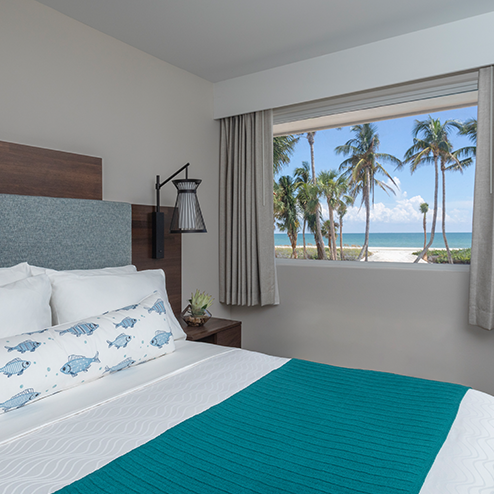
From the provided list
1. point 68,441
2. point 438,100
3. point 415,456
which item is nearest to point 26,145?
point 68,441

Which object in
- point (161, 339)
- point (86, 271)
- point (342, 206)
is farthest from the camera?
point (342, 206)

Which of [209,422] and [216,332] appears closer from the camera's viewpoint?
[209,422]

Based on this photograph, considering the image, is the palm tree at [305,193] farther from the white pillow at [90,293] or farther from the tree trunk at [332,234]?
the white pillow at [90,293]

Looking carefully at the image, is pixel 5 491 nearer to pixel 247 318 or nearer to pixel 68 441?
pixel 68 441

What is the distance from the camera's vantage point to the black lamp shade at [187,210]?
108 inches

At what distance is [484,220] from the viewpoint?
101 inches

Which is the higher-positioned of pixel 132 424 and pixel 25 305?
pixel 25 305

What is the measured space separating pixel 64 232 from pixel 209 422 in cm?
144

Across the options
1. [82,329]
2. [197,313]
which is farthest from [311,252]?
[82,329]

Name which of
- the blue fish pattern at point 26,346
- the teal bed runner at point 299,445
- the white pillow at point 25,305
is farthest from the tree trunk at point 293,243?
the blue fish pattern at point 26,346

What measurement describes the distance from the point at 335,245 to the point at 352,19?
159 centimetres

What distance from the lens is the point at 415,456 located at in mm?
1066

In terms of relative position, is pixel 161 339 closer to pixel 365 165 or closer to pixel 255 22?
pixel 255 22

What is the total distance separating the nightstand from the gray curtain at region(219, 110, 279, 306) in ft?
1.91
